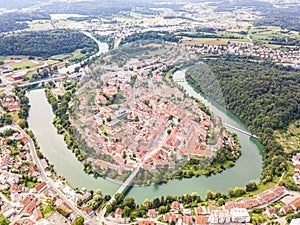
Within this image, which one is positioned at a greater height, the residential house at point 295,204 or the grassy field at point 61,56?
the residential house at point 295,204

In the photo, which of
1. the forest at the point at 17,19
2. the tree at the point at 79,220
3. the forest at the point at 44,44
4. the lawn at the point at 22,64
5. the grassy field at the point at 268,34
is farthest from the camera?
the forest at the point at 17,19

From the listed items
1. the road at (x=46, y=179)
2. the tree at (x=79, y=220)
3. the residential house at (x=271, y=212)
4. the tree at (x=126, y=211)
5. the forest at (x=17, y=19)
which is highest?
the residential house at (x=271, y=212)

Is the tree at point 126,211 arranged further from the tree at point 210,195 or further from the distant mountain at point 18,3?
the distant mountain at point 18,3

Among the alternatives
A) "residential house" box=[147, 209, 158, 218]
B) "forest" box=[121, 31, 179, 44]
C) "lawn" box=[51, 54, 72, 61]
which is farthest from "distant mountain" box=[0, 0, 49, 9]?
"residential house" box=[147, 209, 158, 218]

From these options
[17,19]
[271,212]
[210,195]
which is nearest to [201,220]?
[210,195]

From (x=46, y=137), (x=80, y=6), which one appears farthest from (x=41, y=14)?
(x=46, y=137)

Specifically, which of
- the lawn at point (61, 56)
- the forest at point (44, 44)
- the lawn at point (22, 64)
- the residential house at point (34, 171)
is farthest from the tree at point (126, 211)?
the forest at point (44, 44)
